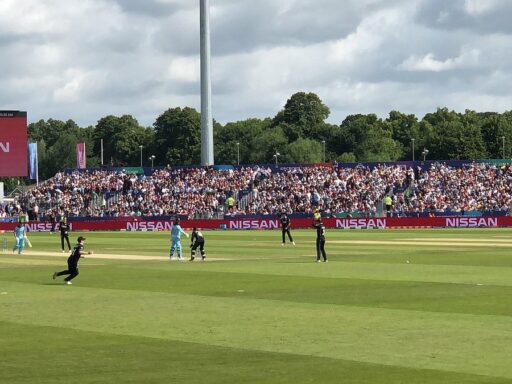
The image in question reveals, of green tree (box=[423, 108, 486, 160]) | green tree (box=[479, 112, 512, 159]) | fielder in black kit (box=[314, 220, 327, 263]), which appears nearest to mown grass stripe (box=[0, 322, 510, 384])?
fielder in black kit (box=[314, 220, 327, 263])

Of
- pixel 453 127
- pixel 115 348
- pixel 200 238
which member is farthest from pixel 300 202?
pixel 453 127

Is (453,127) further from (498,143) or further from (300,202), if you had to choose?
(300,202)

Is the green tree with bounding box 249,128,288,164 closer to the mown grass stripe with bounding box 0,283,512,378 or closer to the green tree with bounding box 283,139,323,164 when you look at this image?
the green tree with bounding box 283,139,323,164

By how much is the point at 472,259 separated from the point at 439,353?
25151 millimetres

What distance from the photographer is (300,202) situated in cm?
9319

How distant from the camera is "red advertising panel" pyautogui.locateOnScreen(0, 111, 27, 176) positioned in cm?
8831

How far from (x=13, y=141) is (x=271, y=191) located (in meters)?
22.3

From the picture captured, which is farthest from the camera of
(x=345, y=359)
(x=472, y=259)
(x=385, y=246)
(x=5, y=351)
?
(x=385, y=246)

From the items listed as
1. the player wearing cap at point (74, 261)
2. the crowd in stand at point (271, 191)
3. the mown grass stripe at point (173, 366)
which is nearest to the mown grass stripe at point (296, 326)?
the mown grass stripe at point (173, 366)

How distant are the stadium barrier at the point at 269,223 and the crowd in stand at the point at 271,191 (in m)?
3.17

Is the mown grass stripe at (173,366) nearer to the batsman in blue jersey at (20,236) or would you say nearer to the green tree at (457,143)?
the batsman in blue jersey at (20,236)

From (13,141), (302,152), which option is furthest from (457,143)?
(13,141)

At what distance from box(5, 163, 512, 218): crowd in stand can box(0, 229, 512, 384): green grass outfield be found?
49145 mm

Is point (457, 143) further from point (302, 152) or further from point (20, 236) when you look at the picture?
point (20, 236)
